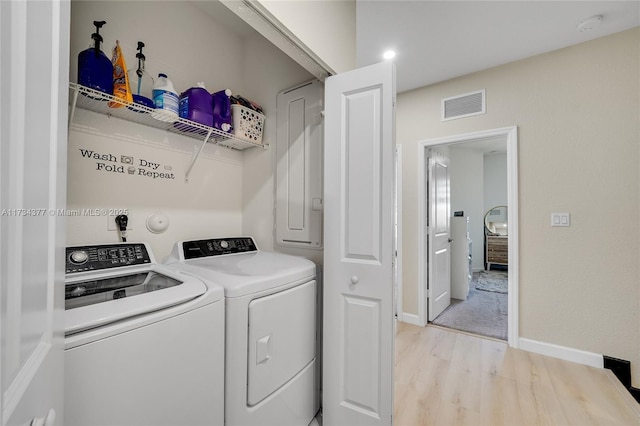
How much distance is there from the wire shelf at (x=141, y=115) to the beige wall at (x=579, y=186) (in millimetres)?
2464

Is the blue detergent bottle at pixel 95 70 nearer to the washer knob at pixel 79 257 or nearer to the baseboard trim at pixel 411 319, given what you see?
the washer knob at pixel 79 257

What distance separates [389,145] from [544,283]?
216 cm

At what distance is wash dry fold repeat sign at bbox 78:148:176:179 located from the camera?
141 cm

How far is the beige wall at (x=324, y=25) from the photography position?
1144 millimetres

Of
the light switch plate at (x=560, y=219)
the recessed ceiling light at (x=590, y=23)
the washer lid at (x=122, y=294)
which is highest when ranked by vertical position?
the recessed ceiling light at (x=590, y=23)

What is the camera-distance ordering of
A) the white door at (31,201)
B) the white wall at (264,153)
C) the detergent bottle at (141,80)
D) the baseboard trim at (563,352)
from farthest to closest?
the baseboard trim at (563,352) < the white wall at (264,153) < the detergent bottle at (141,80) < the white door at (31,201)

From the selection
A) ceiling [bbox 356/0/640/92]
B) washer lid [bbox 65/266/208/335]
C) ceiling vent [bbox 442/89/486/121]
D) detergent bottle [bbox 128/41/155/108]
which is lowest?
washer lid [bbox 65/266/208/335]

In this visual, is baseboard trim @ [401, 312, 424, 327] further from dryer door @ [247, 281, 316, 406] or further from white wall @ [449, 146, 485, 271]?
white wall @ [449, 146, 485, 271]

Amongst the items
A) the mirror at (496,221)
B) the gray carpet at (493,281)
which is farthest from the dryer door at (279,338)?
the mirror at (496,221)

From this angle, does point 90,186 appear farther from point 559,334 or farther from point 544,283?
point 559,334

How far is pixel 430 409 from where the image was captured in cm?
176

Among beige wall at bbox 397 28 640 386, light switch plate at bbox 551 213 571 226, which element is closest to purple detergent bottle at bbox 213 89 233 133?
beige wall at bbox 397 28 640 386

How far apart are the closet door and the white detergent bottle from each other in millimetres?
694

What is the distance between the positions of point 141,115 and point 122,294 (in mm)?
980
